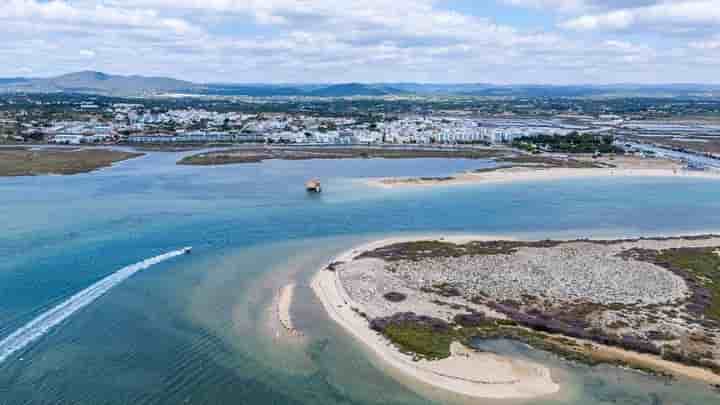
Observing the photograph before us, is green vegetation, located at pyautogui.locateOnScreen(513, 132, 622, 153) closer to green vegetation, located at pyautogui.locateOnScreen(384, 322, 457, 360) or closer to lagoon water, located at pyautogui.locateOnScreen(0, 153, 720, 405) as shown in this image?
lagoon water, located at pyautogui.locateOnScreen(0, 153, 720, 405)

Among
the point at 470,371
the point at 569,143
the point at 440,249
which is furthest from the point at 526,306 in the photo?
the point at 569,143

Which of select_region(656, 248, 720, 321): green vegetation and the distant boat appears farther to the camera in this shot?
the distant boat

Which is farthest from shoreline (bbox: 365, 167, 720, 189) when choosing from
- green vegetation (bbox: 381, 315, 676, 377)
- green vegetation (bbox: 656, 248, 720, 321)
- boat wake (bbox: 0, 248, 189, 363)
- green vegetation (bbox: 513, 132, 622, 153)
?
green vegetation (bbox: 381, 315, 676, 377)

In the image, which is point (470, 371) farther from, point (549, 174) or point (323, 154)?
point (323, 154)

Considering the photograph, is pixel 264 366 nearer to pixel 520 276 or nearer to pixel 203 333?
pixel 203 333

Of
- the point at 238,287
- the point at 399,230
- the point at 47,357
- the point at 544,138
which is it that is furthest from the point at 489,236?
the point at 544,138

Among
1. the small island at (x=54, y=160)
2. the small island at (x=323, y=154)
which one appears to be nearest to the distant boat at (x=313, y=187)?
the small island at (x=323, y=154)
